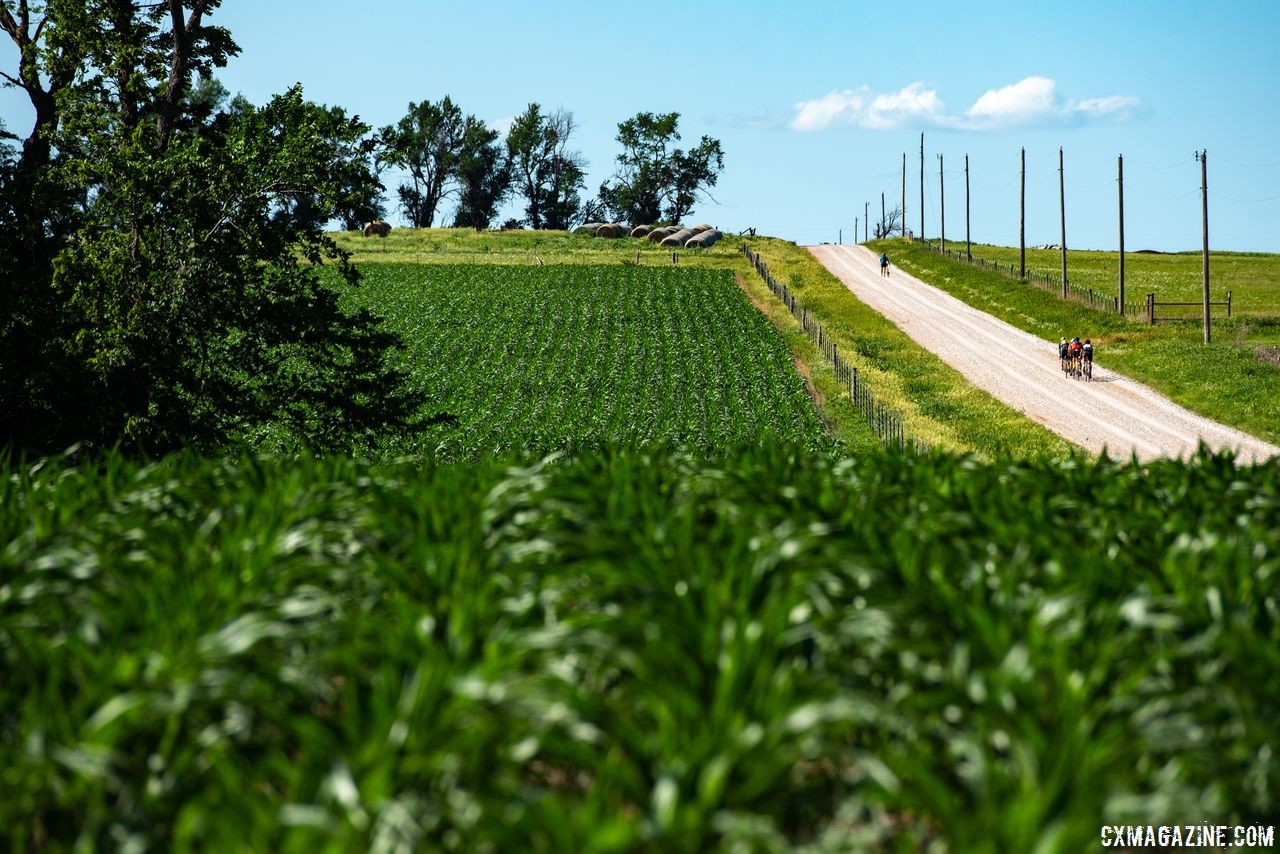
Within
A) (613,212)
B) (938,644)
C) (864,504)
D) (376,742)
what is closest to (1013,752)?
(938,644)

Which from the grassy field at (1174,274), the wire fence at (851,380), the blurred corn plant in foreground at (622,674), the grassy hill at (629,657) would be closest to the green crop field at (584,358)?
the wire fence at (851,380)

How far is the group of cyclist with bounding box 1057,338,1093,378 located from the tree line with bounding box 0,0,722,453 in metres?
28.5

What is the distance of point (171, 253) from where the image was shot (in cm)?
2267

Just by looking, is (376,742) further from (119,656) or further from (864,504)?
(864,504)

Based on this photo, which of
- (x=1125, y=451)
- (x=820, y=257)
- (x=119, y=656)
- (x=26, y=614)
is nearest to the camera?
(x=119, y=656)

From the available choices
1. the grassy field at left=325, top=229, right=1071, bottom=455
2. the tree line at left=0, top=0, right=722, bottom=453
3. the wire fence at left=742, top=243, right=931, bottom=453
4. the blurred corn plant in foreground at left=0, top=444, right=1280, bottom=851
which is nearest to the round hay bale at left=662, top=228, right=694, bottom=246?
the grassy field at left=325, top=229, right=1071, bottom=455

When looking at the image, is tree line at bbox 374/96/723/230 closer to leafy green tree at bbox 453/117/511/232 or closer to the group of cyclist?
leafy green tree at bbox 453/117/511/232

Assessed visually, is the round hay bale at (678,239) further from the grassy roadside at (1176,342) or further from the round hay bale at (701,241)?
the grassy roadside at (1176,342)

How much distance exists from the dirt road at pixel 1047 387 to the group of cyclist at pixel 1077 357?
0.54 metres

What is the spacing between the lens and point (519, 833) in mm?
3734

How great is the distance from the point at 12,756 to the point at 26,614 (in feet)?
4.11

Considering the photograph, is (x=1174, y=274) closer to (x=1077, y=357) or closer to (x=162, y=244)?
(x=1077, y=357)

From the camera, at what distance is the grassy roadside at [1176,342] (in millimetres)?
39906

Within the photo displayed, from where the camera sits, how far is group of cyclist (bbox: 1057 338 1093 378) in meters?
45.5
